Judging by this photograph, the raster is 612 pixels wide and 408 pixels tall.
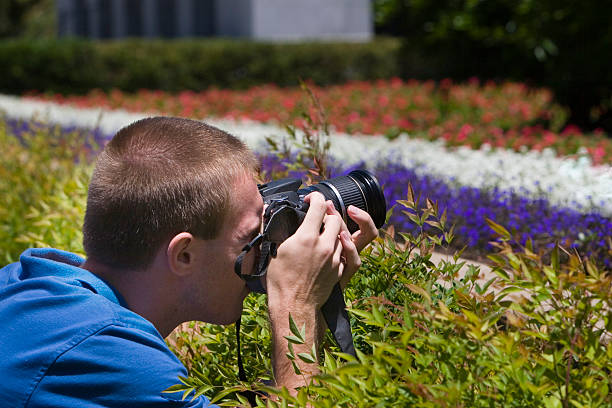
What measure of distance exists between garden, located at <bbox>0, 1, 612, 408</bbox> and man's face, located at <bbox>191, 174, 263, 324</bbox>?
0.17 metres

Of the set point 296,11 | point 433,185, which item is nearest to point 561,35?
point 433,185

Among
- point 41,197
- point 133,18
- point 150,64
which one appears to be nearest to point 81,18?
point 133,18

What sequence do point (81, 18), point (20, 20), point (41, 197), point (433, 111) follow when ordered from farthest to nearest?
1. point (20, 20)
2. point (81, 18)
3. point (433, 111)
4. point (41, 197)

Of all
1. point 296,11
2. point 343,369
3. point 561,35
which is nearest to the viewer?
point 343,369

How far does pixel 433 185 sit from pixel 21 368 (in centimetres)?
280

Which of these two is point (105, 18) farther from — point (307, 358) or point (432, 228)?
point (307, 358)

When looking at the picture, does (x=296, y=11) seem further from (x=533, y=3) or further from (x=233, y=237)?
(x=233, y=237)

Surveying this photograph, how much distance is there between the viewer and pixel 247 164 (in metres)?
1.56

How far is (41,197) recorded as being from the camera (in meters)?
3.89

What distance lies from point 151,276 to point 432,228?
167cm

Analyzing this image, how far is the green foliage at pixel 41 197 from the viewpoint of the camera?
332cm

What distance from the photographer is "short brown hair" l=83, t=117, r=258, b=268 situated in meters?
1.42

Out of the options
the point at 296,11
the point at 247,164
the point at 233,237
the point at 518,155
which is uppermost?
the point at 296,11

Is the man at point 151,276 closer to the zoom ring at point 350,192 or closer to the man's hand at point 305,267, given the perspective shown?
the man's hand at point 305,267
